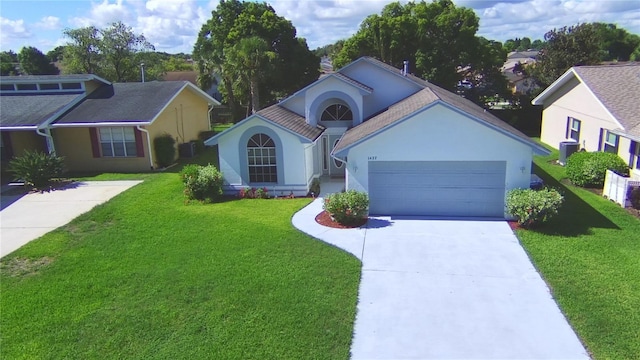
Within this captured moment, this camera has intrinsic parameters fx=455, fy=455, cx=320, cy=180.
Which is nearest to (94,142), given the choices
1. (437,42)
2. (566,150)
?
(566,150)

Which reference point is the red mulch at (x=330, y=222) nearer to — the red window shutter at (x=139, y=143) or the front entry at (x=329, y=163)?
the front entry at (x=329, y=163)

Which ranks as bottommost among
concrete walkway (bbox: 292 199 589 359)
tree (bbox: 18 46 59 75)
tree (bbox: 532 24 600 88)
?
concrete walkway (bbox: 292 199 589 359)

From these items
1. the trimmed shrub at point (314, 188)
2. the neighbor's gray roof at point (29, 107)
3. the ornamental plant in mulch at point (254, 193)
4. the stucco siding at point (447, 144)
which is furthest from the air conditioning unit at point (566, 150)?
the neighbor's gray roof at point (29, 107)

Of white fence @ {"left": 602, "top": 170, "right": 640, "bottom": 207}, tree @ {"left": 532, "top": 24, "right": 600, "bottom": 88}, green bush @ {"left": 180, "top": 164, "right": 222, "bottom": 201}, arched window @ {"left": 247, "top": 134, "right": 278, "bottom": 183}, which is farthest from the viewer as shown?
tree @ {"left": 532, "top": 24, "right": 600, "bottom": 88}

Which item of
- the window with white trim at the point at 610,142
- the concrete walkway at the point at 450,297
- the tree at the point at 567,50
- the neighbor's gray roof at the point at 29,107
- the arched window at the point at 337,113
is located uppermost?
the tree at the point at 567,50

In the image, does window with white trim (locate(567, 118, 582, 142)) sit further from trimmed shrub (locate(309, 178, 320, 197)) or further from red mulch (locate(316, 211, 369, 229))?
red mulch (locate(316, 211, 369, 229))

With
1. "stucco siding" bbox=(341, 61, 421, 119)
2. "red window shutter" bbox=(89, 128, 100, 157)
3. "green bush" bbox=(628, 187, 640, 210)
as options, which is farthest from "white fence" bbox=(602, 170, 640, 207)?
"red window shutter" bbox=(89, 128, 100, 157)
